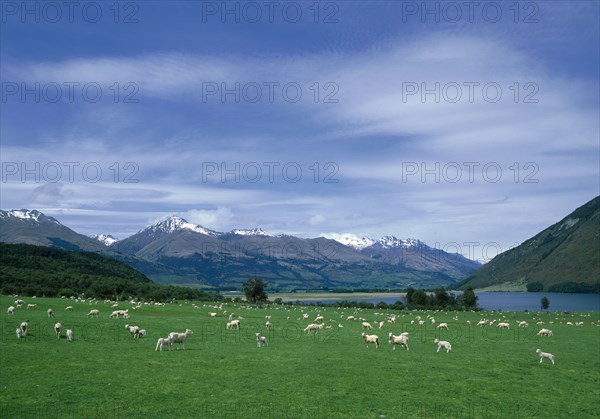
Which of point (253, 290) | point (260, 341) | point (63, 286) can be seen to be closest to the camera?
point (260, 341)

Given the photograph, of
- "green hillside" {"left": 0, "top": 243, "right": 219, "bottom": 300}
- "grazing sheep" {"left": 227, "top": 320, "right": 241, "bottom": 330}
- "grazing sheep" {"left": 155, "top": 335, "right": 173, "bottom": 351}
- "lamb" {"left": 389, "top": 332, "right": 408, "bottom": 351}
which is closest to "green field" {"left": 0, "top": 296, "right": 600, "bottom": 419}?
"grazing sheep" {"left": 155, "top": 335, "right": 173, "bottom": 351}

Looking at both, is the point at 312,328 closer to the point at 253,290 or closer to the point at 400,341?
the point at 400,341

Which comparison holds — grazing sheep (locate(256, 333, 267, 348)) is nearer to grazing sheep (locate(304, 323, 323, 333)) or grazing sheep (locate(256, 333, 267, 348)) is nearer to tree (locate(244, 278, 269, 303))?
grazing sheep (locate(304, 323, 323, 333))

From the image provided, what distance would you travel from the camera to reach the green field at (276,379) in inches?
864

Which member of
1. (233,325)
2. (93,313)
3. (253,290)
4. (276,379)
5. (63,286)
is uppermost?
(93,313)

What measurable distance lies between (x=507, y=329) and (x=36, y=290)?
302 ft

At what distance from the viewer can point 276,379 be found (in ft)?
88.9

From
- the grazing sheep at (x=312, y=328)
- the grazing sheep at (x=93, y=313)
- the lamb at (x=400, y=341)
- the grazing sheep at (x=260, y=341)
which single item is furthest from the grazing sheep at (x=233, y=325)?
the lamb at (x=400, y=341)

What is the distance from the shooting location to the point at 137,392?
77.0 ft

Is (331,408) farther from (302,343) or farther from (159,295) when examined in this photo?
(159,295)

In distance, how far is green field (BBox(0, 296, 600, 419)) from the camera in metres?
21.9

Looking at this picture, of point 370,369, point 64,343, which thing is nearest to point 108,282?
point 64,343

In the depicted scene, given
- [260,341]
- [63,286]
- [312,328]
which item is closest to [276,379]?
[260,341]

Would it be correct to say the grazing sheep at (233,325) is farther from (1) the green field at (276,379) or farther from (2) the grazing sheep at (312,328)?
(1) the green field at (276,379)
